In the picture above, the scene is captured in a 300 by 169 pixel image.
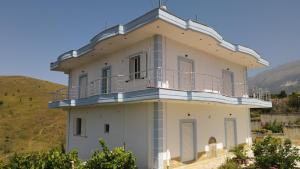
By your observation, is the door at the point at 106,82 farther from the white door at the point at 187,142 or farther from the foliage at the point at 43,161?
the foliage at the point at 43,161

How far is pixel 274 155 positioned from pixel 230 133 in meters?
6.78

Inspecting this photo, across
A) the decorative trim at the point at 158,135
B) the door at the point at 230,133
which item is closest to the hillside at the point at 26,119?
the decorative trim at the point at 158,135

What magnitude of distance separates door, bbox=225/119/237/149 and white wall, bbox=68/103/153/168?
286 inches

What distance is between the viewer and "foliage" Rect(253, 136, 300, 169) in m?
10.1

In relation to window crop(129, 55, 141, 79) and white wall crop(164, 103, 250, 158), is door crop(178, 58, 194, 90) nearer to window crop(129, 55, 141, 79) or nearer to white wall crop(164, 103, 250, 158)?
white wall crop(164, 103, 250, 158)

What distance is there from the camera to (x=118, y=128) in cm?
1382

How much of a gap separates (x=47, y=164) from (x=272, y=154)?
9.41 m

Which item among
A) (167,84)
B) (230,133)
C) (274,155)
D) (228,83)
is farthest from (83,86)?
(274,155)

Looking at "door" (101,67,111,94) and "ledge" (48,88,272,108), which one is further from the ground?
"door" (101,67,111,94)

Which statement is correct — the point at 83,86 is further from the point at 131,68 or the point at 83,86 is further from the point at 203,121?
the point at 203,121

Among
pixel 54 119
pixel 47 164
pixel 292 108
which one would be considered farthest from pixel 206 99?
pixel 54 119

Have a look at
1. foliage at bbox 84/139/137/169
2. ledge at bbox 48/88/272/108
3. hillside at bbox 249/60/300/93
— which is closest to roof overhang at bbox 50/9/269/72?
ledge at bbox 48/88/272/108

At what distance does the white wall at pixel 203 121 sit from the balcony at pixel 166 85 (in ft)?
3.61

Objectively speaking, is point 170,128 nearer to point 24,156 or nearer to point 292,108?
point 24,156
